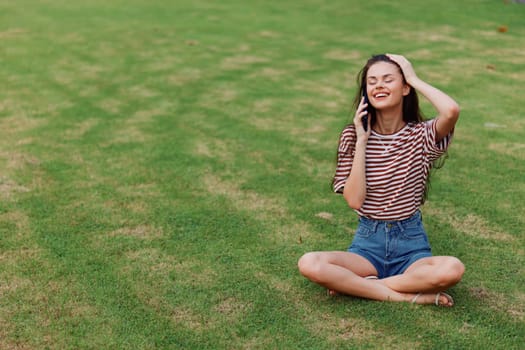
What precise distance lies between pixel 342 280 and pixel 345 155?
65cm

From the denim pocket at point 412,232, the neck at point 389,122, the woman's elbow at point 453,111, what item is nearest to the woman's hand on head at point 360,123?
the neck at point 389,122

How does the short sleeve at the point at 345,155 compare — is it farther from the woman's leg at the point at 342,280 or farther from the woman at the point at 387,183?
the woman's leg at the point at 342,280

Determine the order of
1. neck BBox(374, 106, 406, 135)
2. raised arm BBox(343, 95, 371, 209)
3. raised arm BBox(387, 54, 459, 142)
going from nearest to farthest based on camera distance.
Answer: raised arm BBox(387, 54, 459, 142)
raised arm BBox(343, 95, 371, 209)
neck BBox(374, 106, 406, 135)

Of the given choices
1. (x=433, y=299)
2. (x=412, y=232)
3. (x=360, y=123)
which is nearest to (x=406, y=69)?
(x=360, y=123)

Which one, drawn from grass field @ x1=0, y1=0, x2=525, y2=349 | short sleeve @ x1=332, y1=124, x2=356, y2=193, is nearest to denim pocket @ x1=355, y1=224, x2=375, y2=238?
short sleeve @ x1=332, y1=124, x2=356, y2=193

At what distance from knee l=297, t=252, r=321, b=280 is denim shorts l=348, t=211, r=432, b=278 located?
0.28 metres

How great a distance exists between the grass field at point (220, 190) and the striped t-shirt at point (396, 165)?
0.50 meters

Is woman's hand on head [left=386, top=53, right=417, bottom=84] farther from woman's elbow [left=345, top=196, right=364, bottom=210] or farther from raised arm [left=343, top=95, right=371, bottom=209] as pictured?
woman's elbow [left=345, top=196, right=364, bottom=210]

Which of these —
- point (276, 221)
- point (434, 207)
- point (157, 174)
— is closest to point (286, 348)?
point (276, 221)

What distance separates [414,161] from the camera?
3.66m

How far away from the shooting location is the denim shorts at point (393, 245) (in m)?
3.70

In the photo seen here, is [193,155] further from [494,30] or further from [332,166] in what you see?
[494,30]

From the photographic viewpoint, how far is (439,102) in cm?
352

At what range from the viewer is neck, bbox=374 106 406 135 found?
146 inches
